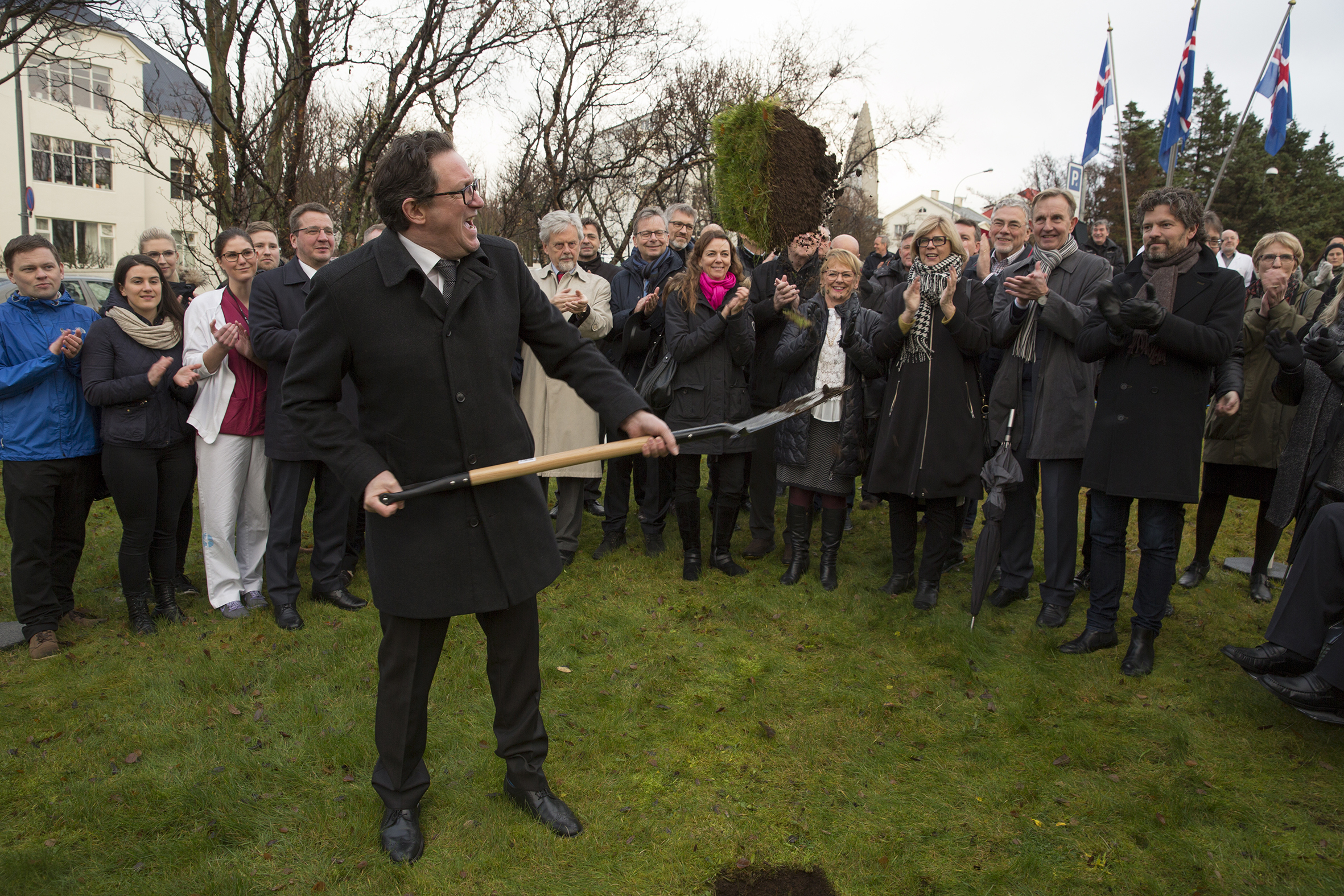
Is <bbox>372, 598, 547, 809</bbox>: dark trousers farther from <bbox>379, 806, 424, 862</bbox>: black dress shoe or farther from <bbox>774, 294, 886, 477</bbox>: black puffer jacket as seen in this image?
<bbox>774, 294, 886, 477</bbox>: black puffer jacket

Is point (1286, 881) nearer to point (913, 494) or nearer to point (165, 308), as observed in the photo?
point (913, 494)

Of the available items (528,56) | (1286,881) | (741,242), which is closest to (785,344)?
Result: (741,242)

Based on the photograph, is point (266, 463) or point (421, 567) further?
point (266, 463)

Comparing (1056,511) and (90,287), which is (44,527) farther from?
(90,287)

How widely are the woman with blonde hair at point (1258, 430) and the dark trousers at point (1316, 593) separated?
63.7 inches

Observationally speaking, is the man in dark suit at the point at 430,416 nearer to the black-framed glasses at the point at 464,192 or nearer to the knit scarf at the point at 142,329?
the black-framed glasses at the point at 464,192

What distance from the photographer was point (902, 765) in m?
3.77

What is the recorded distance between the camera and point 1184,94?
14.6 metres

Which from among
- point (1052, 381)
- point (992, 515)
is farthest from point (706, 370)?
point (1052, 381)

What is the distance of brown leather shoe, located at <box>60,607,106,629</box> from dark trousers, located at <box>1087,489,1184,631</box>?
609 centimetres

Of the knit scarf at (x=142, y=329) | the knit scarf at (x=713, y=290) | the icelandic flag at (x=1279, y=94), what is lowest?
the knit scarf at (x=142, y=329)

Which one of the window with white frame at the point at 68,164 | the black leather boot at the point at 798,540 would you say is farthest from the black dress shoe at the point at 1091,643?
the window with white frame at the point at 68,164

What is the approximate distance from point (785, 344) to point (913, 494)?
143cm

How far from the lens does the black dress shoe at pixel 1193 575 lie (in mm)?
5953
